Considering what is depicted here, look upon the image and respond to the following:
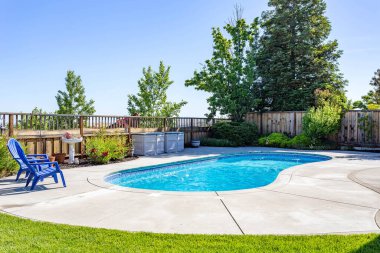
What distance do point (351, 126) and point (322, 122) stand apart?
1736mm

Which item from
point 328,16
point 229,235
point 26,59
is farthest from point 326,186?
point 26,59

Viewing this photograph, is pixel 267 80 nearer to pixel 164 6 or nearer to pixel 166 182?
pixel 164 6

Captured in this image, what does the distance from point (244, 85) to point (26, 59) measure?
1675cm

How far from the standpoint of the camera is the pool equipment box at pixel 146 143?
11266 mm

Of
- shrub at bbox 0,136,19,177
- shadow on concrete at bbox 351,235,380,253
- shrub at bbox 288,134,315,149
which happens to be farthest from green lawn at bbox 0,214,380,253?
shrub at bbox 288,134,315,149

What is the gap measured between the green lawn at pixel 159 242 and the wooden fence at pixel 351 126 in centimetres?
1257

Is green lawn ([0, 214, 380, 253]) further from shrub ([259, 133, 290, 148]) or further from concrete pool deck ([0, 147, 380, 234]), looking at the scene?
shrub ([259, 133, 290, 148])

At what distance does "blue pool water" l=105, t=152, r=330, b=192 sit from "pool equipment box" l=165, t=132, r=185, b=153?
2143mm

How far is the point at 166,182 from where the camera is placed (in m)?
7.40

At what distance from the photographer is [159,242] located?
9.61ft

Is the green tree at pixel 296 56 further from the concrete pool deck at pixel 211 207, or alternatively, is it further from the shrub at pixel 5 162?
the shrub at pixel 5 162

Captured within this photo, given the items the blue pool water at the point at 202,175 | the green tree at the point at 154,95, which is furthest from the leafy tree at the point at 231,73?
the green tree at the point at 154,95

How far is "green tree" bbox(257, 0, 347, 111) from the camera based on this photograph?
2034 cm

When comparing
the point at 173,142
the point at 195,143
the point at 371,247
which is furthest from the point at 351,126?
the point at 371,247
